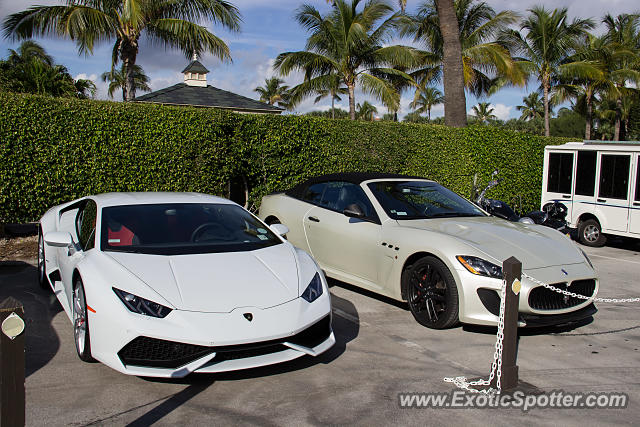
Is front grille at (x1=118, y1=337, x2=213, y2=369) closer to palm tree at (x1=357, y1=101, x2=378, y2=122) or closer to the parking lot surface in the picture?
the parking lot surface

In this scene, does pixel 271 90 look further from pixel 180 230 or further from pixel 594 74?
pixel 180 230

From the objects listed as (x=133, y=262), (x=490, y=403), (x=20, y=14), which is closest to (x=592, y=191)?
(x=490, y=403)

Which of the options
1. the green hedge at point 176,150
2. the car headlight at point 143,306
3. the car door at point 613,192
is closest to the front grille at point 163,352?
the car headlight at point 143,306

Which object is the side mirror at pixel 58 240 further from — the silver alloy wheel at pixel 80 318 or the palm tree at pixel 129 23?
the palm tree at pixel 129 23

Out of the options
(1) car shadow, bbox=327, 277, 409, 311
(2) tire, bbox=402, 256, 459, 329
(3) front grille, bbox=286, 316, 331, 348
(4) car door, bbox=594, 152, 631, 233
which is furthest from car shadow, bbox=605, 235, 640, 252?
(3) front grille, bbox=286, 316, 331, 348

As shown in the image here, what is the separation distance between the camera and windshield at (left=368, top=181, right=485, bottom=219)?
6.49 metres

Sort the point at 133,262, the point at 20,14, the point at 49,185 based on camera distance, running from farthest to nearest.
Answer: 1. the point at 20,14
2. the point at 49,185
3. the point at 133,262

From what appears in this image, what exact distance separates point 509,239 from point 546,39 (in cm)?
2871

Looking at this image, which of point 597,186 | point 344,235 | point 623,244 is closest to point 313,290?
point 344,235

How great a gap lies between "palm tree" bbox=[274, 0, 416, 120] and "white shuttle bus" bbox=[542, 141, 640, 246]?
486 inches

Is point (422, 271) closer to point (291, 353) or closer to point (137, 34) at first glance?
point (291, 353)

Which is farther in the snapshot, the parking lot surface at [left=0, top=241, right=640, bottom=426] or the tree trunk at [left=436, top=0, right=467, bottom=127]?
the tree trunk at [left=436, top=0, right=467, bottom=127]

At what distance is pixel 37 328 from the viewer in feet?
17.1

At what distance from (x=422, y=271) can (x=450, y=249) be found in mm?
416
